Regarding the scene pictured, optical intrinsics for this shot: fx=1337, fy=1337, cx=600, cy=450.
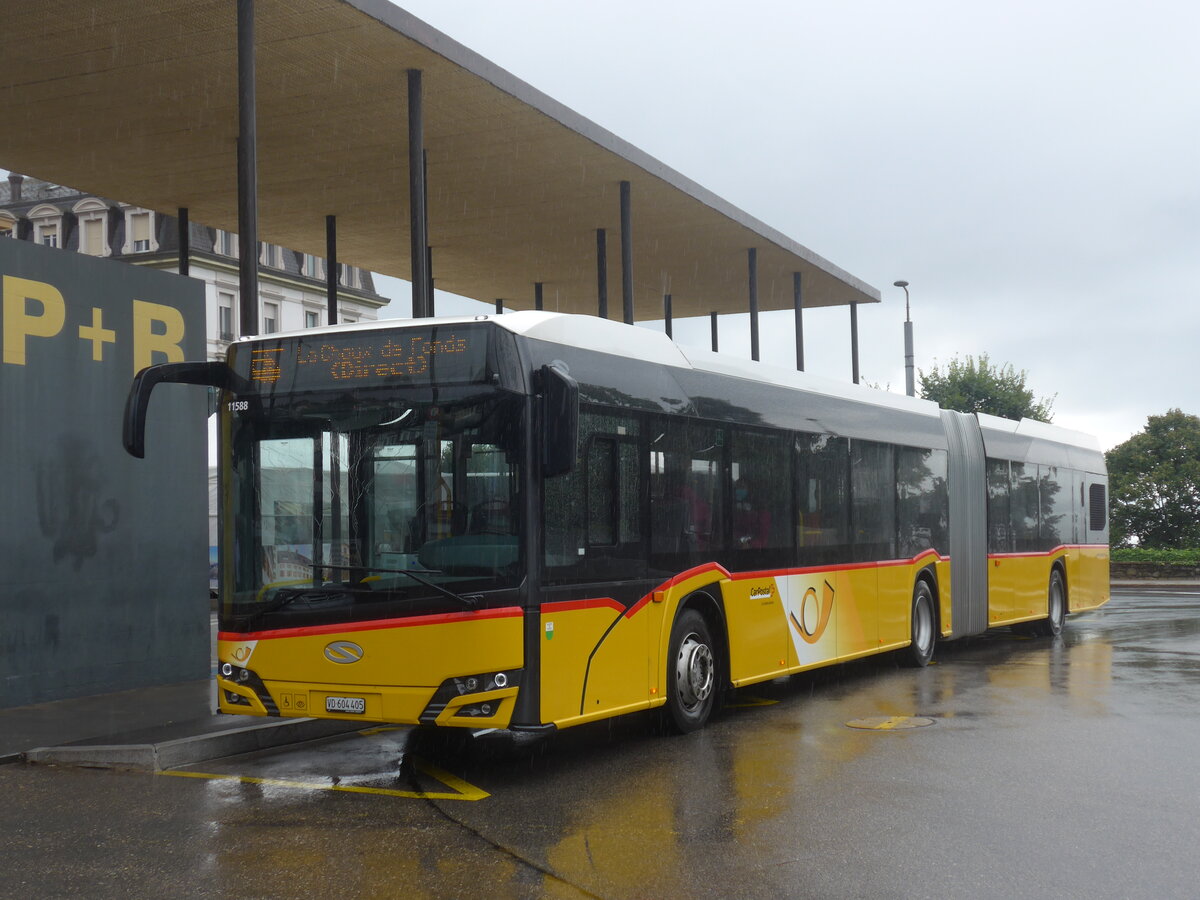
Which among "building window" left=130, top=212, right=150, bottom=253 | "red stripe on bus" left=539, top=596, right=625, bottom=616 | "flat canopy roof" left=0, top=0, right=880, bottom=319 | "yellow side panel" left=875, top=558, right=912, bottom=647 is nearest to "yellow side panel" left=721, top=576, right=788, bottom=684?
"red stripe on bus" left=539, top=596, right=625, bottom=616

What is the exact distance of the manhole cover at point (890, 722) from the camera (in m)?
10.7

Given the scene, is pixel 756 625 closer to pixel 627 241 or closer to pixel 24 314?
pixel 24 314

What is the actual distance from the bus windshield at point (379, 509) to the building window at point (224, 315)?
53.2 meters

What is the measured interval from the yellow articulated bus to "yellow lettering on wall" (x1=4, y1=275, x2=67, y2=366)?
3500mm

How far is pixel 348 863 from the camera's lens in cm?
649

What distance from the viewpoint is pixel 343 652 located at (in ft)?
28.1

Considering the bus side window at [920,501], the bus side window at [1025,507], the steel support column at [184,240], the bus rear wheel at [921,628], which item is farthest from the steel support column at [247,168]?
the bus side window at [1025,507]

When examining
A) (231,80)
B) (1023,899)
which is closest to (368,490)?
(1023,899)

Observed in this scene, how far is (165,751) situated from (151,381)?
2.59m

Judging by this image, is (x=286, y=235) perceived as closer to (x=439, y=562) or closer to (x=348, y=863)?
(x=439, y=562)

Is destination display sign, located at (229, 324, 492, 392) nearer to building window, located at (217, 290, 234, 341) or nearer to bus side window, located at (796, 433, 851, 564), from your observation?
bus side window, located at (796, 433, 851, 564)

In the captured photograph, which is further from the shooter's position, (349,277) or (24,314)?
(349,277)

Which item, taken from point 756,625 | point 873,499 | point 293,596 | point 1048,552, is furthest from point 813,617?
point 1048,552

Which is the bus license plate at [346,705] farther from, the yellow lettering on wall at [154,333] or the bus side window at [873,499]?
the bus side window at [873,499]
